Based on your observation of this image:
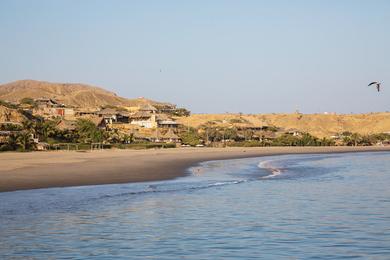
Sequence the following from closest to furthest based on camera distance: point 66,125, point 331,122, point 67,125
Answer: point 66,125 → point 67,125 → point 331,122

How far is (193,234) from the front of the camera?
13.5 meters

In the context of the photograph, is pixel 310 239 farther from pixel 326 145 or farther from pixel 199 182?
pixel 326 145

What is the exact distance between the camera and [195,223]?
15148 mm

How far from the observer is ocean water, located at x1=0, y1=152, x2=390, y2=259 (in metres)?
11.6

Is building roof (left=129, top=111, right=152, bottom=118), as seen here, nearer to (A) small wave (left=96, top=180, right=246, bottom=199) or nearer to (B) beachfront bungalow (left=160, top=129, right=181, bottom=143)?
(B) beachfront bungalow (left=160, top=129, right=181, bottom=143)

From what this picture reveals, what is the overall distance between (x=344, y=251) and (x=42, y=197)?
1205 cm

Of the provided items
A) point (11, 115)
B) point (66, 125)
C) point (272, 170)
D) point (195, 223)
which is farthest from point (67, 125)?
point (195, 223)

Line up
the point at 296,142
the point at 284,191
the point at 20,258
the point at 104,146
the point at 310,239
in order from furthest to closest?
the point at 296,142 → the point at 104,146 → the point at 284,191 → the point at 310,239 → the point at 20,258

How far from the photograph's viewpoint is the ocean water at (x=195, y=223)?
11594 mm

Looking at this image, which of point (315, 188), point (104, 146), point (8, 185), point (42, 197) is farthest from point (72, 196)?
point (104, 146)

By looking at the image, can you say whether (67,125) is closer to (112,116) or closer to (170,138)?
(170,138)

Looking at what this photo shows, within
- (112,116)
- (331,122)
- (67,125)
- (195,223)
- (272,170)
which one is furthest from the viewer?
(331,122)

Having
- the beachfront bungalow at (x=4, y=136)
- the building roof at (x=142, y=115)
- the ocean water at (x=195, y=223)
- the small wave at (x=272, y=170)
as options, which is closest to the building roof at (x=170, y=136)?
the building roof at (x=142, y=115)

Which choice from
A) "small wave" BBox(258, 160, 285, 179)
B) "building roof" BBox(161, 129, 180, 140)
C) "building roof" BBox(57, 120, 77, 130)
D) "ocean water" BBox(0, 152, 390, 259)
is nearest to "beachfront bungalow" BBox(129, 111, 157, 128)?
"building roof" BBox(161, 129, 180, 140)
